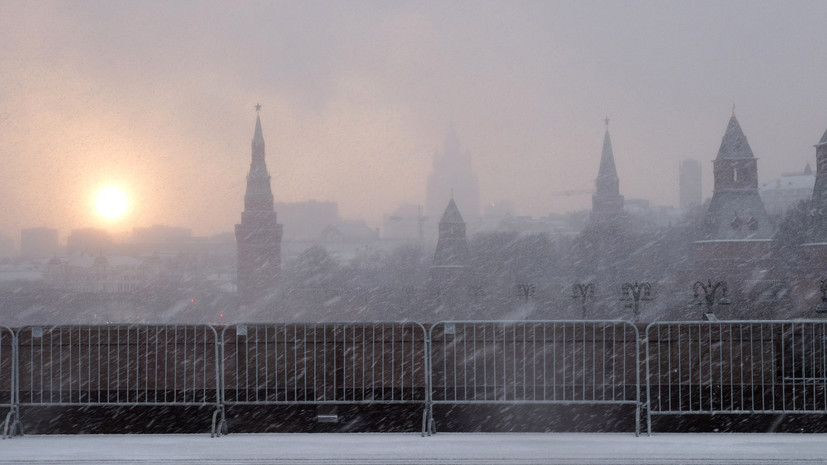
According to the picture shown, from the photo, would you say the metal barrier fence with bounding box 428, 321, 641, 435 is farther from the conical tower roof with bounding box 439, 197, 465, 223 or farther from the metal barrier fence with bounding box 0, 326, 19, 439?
the conical tower roof with bounding box 439, 197, 465, 223

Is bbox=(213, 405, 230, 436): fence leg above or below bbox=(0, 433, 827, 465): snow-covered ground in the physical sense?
above

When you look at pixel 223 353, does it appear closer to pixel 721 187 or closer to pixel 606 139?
pixel 721 187

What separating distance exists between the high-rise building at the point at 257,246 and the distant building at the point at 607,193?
49329mm

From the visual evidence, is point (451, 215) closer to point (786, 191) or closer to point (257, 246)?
point (257, 246)

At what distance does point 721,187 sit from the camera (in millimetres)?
86750

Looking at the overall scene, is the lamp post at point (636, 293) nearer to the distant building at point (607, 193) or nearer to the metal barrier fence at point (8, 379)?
the metal barrier fence at point (8, 379)

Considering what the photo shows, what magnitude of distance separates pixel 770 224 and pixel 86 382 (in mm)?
83760

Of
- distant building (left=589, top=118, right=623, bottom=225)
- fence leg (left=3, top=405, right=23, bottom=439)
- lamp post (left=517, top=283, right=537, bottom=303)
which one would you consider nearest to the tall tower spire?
lamp post (left=517, top=283, right=537, bottom=303)

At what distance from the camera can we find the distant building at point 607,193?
450 ft

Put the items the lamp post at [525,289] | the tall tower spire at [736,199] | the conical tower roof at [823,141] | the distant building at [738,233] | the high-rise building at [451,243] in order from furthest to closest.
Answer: the high-rise building at [451,243], the tall tower spire at [736,199], the distant building at [738,233], the conical tower roof at [823,141], the lamp post at [525,289]

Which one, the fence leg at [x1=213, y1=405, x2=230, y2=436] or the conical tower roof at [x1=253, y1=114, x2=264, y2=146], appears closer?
A: the fence leg at [x1=213, y1=405, x2=230, y2=436]

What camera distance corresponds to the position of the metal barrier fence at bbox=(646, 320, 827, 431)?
967 centimetres

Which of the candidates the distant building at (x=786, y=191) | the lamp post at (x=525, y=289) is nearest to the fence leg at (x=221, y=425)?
the lamp post at (x=525, y=289)

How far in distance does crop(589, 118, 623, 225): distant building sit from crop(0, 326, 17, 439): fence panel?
12784 centimetres
